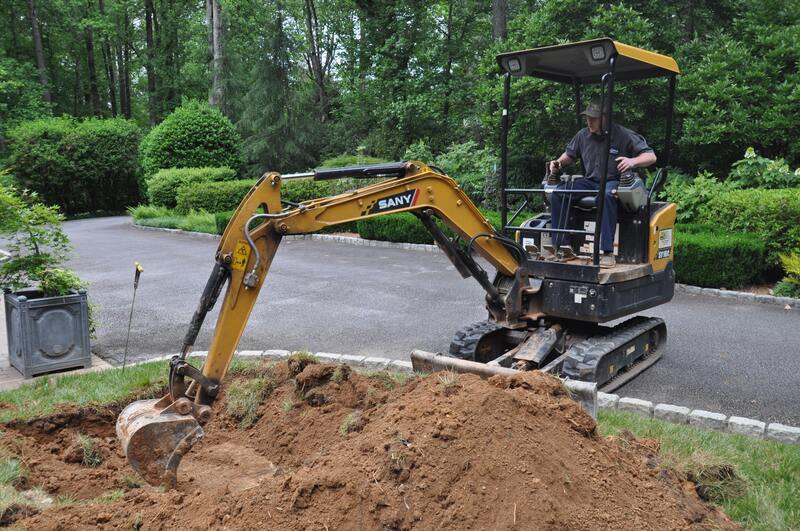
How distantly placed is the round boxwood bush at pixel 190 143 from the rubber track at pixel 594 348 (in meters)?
20.8

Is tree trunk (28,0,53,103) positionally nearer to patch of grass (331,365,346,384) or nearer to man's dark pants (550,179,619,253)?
man's dark pants (550,179,619,253)

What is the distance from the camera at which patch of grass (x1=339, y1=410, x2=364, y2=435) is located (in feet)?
14.0

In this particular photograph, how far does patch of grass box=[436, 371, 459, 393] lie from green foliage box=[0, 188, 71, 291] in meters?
4.42

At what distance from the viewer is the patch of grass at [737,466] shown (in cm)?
360

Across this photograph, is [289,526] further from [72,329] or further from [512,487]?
[72,329]

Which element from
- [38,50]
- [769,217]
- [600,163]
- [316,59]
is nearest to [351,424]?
[600,163]

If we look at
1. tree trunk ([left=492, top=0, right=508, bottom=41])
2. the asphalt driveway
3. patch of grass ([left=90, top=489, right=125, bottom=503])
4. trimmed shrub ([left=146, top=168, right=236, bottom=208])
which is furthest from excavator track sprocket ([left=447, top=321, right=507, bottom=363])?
trimmed shrub ([left=146, top=168, right=236, bottom=208])

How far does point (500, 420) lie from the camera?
3471mm

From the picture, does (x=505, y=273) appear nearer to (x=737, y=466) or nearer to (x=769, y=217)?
(x=737, y=466)

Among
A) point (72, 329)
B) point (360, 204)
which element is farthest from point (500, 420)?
point (72, 329)

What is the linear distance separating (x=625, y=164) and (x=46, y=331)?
18.3 feet

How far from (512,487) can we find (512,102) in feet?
41.8

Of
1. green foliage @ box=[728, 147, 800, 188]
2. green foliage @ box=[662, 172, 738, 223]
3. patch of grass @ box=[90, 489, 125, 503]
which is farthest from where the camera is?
green foliage @ box=[662, 172, 738, 223]

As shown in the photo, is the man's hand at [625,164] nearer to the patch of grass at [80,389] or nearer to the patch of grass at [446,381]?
the patch of grass at [446,381]
